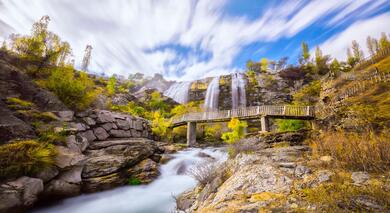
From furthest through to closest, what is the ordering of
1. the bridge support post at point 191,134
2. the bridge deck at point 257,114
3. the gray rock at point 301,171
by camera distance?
1. the bridge support post at point 191,134
2. the bridge deck at point 257,114
3. the gray rock at point 301,171

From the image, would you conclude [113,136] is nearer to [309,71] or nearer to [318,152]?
[318,152]

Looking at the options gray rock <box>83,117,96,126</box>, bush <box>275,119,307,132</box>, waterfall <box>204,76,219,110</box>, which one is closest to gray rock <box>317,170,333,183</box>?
gray rock <box>83,117,96,126</box>

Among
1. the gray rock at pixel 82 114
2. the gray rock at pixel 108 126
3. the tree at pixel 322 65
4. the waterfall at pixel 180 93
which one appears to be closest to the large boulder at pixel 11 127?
the gray rock at pixel 82 114

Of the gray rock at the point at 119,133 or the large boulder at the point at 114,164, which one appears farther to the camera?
the gray rock at the point at 119,133

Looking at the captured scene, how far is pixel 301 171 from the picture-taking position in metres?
3.29

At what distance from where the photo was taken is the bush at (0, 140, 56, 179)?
4.62m

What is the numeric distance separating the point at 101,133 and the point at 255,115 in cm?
1204

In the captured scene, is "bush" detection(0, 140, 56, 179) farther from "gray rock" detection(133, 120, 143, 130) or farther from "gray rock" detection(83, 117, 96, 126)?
"gray rock" detection(133, 120, 143, 130)

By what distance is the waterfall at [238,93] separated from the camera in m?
32.0

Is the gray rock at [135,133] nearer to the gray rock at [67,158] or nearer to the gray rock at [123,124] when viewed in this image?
the gray rock at [123,124]

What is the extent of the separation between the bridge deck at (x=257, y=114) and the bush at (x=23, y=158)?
14.0 m

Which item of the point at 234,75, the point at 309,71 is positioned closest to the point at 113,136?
the point at 234,75

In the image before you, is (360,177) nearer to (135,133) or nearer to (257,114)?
(135,133)

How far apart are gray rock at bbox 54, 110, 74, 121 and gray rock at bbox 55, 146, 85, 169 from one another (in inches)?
75.9
